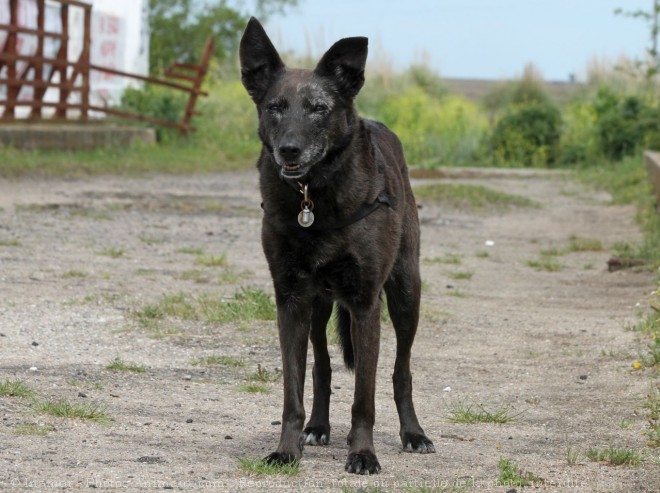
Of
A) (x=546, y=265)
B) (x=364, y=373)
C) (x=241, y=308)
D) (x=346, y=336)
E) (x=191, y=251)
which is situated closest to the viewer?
(x=364, y=373)

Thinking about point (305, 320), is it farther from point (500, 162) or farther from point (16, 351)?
point (500, 162)

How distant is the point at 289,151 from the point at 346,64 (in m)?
0.54

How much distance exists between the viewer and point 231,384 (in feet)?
20.3

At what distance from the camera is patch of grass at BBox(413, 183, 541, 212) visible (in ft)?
53.2

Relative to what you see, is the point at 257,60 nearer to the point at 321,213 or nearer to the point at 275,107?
the point at 275,107

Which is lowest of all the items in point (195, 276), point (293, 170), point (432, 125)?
point (432, 125)

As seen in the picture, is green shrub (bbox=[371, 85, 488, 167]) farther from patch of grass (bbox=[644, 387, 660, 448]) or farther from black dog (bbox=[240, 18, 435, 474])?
black dog (bbox=[240, 18, 435, 474])

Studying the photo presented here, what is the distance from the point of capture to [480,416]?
5.62m

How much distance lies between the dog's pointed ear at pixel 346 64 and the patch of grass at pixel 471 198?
1100 centimetres

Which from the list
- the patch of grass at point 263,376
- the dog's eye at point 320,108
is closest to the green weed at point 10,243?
the patch of grass at point 263,376

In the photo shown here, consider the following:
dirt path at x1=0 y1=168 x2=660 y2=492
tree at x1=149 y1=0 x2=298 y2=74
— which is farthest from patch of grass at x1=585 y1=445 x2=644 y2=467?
tree at x1=149 y1=0 x2=298 y2=74

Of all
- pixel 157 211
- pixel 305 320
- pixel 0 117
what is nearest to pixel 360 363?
pixel 305 320

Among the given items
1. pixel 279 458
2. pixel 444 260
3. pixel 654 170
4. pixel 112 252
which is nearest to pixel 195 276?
pixel 112 252

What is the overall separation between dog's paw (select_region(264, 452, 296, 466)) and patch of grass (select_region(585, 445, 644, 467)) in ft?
3.98
